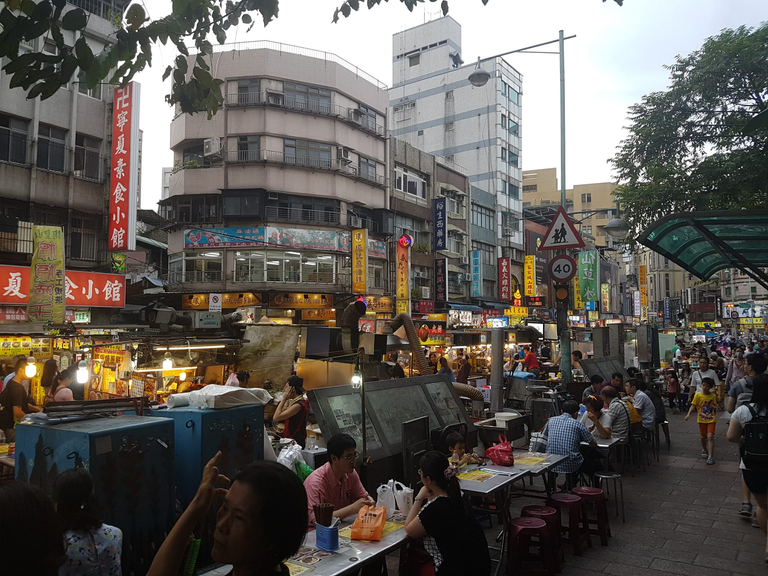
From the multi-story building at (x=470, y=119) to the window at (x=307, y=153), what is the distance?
602 inches

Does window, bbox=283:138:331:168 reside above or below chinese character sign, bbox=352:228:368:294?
above

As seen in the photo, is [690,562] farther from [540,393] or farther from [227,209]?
[227,209]

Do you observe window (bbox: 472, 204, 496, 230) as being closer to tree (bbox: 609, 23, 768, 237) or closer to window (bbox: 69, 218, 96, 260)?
tree (bbox: 609, 23, 768, 237)

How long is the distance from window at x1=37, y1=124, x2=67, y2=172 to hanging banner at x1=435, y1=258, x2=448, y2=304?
875 inches

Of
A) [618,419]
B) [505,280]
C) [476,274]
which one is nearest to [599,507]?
[618,419]

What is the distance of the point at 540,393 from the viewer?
13.7m

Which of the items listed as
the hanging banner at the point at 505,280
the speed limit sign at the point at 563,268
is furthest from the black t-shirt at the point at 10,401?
the hanging banner at the point at 505,280

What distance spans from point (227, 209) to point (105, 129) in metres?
9.04

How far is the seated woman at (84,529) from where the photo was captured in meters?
3.34

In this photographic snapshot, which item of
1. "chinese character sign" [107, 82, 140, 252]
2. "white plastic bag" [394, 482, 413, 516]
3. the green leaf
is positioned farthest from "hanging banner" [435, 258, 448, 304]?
the green leaf

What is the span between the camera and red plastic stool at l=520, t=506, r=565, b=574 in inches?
242

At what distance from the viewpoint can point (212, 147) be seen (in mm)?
30109

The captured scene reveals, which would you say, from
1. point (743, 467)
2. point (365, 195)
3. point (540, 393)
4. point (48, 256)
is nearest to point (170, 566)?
point (743, 467)

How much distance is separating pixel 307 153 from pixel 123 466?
28.6 meters
